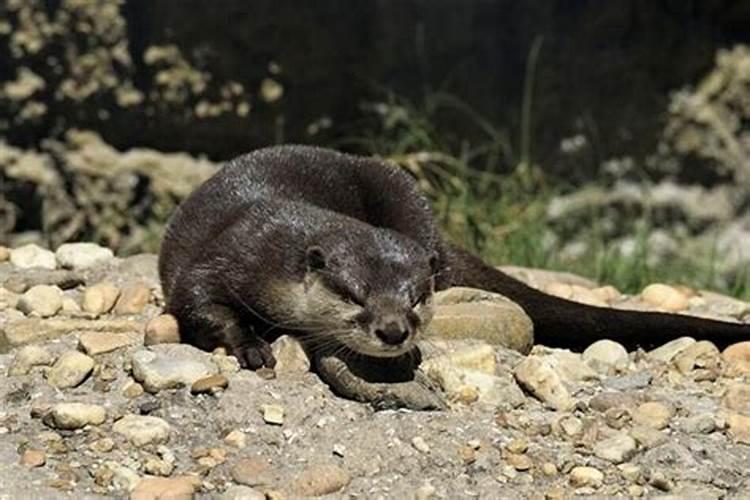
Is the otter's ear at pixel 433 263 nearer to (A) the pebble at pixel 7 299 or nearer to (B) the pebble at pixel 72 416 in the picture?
(B) the pebble at pixel 72 416

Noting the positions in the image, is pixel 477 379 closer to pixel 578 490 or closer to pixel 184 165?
pixel 578 490

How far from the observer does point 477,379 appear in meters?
3.39

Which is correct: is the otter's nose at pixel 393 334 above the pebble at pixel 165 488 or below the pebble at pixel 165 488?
above

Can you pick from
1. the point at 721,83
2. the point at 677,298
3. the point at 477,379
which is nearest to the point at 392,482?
the point at 477,379

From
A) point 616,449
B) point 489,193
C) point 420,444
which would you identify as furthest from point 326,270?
point 489,193

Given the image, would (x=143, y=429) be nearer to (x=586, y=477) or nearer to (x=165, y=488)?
(x=165, y=488)

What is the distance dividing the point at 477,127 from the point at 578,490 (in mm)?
2329

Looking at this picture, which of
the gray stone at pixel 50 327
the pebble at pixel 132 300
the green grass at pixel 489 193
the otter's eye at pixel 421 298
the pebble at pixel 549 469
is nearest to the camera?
the pebble at pixel 549 469

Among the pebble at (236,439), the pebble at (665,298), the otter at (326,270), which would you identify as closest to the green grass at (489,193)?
the pebble at (665,298)

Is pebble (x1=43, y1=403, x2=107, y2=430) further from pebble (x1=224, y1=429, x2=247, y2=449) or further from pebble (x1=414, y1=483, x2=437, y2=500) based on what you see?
pebble (x1=414, y1=483, x2=437, y2=500)

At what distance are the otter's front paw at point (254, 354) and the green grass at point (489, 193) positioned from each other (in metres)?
1.47

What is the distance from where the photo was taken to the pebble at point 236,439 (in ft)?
10.2

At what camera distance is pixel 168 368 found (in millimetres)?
3273

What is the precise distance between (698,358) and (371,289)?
2.47 ft
